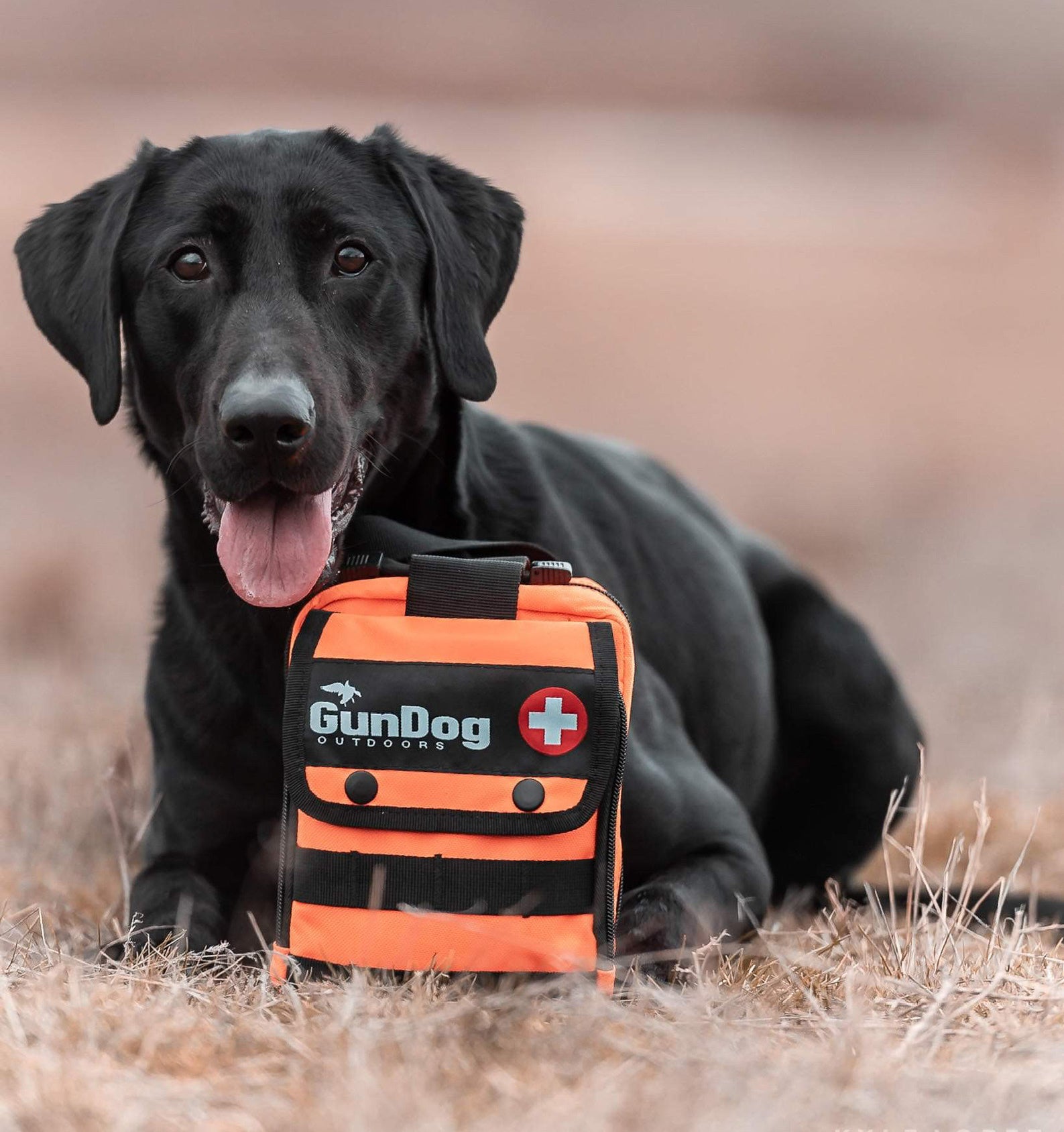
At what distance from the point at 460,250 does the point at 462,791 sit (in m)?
1.15

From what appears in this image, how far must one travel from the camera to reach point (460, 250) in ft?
9.85

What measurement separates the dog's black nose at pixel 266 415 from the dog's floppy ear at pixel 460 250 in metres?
0.45

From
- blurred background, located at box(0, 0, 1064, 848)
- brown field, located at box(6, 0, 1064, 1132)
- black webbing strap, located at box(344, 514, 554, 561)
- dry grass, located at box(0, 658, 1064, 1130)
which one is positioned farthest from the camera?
blurred background, located at box(0, 0, 1064, 848)

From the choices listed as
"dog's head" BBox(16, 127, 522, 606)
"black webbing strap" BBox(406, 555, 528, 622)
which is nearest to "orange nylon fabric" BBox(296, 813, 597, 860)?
"black webbing strap" BBox(406, 555, 528, 622)

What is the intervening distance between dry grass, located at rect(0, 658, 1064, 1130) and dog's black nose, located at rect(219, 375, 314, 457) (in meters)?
0.84

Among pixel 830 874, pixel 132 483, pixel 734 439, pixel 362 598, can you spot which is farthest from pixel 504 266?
pixel 734 439

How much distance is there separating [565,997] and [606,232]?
1426 centimetres

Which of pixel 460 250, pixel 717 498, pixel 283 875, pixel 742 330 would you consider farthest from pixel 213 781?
pixel 742 330

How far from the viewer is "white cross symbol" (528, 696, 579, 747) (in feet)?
7.76

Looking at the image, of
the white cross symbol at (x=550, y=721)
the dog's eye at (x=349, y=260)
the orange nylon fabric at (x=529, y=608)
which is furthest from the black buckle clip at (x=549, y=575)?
the dog's eye at (x=349, y=260)

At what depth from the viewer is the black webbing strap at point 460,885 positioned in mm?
2363

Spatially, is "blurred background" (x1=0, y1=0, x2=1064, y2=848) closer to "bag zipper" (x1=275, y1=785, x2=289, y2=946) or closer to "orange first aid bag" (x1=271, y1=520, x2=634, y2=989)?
"bag zipper" (x1=275, y1=785, x2=289, y2=946)

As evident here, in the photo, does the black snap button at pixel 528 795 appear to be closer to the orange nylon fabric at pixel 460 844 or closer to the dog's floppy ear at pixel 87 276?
the orange nylon fabric at pixel 460 844

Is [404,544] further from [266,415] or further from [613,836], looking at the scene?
[613,836]
